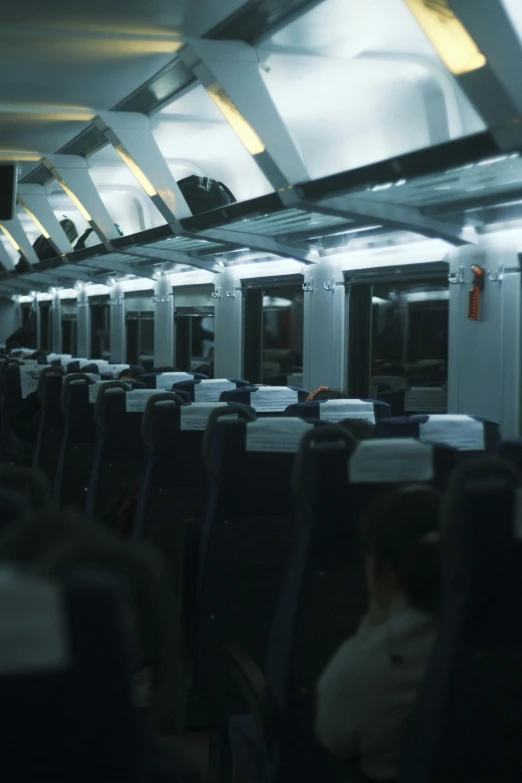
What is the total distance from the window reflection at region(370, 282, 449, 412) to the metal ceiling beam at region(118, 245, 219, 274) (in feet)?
9.20

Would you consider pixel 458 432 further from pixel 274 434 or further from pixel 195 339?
pixel 195 339

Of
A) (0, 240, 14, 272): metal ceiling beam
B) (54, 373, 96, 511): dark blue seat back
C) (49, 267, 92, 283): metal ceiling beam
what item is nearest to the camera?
(54, 373, 96, 511): dark blue seat back

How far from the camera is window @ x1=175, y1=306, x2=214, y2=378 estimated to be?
1080 cm

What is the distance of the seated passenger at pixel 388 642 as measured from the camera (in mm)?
1911

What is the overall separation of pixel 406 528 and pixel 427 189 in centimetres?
312

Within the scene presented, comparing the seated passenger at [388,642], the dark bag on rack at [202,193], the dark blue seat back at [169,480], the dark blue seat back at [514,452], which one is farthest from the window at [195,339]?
the seated passenger at [388,642]

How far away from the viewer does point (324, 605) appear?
2.47 m

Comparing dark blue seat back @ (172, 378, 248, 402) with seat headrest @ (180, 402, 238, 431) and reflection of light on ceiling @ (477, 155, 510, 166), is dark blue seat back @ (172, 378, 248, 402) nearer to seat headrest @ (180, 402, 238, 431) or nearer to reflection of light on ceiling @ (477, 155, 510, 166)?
seat headrest @ (180, 402, 238, 431)

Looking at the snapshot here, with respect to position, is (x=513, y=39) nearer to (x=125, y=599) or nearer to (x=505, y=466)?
(x=505, y=466)

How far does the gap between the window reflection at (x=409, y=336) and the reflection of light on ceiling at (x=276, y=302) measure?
1.61 m

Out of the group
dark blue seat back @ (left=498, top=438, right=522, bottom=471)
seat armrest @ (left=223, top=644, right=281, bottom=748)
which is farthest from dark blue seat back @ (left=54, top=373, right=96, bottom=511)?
dark blue seat back @ (left=498, top=438, right=522, bottom=471)

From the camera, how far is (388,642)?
6.34 feet

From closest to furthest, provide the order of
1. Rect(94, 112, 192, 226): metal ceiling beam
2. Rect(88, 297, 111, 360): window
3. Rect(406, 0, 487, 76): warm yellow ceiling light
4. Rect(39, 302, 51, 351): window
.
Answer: Rect(406, 0, 487, 76): warm yellow ceiling light < Rect(94, 112, 192, 226): metal ceiling beam < Rect(88, 297, 111, 360): window < Rect(39, 302, 51, 351): window

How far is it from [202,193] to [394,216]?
12.0 ft
